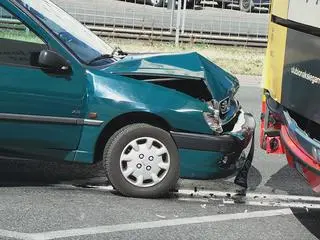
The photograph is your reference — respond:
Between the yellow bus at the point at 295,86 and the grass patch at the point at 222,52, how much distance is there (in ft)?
24.7

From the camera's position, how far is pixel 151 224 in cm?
485

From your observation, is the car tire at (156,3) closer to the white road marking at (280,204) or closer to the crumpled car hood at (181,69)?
the crumpled car hood at (181,69)

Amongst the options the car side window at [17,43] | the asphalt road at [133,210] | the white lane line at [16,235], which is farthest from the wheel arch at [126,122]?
the white lane line at [16,235]

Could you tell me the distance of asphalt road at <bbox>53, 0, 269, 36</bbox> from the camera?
15562mm

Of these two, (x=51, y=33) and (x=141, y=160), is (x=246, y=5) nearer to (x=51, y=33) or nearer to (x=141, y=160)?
(x=51, y=33)

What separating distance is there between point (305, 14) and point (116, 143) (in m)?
1.81

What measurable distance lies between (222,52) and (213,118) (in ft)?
30.8

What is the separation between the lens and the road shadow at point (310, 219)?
494 cm

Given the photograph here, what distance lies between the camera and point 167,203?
211 inches

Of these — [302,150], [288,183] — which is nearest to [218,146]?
[302,150]

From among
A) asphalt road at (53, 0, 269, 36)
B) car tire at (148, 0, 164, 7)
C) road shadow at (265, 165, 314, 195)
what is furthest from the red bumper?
car tire at (148, 0, 164, 7)

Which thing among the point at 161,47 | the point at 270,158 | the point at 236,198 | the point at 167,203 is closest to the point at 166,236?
the point at 167,203

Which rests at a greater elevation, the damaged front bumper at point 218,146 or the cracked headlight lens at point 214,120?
the cracked headlight lens at point 214,120

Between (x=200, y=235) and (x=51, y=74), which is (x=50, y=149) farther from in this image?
(x=200, y=235)
